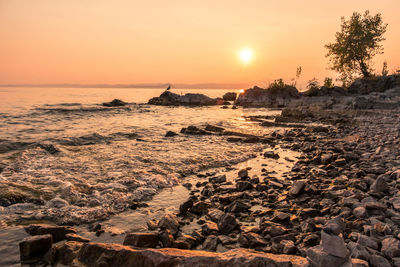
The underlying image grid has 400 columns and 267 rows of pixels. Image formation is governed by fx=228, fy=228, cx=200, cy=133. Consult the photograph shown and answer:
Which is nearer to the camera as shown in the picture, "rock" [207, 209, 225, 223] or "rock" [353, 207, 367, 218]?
"rock" [353, 207, 367, 218]

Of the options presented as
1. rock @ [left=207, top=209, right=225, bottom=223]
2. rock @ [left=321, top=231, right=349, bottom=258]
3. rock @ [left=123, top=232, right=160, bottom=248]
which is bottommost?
rock @ [left=207, top=209, right=225, bottom=223]

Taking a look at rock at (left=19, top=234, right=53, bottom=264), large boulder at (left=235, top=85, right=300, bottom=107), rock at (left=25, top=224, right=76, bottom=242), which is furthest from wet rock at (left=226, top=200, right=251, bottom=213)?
large boulder at (left=235, top=85, right=300, bottom=107)

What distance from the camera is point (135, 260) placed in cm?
302

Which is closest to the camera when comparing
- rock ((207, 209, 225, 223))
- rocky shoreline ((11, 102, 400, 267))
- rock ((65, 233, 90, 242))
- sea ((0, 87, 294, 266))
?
rocky shoreline ((11, 102, 400, 267))

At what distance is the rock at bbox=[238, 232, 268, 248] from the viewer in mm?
3795

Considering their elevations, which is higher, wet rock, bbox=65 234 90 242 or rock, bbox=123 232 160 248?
rock, bbox=123 232 160 248

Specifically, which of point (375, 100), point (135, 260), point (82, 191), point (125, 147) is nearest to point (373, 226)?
point (135, 260)

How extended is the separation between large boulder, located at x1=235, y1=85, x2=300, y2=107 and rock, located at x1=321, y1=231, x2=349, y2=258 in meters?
46.0

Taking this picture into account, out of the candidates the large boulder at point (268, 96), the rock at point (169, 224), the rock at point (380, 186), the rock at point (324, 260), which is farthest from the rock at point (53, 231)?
the large boulder at point (268, 96)

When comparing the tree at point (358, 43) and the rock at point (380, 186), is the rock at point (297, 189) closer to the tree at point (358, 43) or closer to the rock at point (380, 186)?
the rock at point (380, 186)

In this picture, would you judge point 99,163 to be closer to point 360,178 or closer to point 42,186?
point 42,186

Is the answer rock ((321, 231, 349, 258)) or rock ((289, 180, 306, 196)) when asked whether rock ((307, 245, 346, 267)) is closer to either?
rock ((321, 231, 349, 258))

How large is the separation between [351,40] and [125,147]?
4476 cm

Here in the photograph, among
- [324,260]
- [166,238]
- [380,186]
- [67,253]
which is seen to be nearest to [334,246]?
[324,260]
